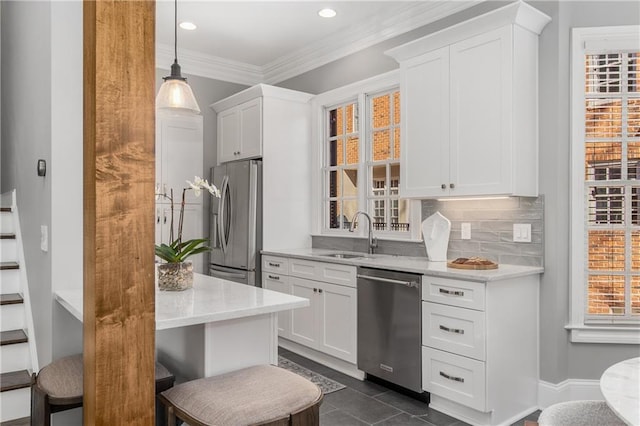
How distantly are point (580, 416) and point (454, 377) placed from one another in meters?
1.52

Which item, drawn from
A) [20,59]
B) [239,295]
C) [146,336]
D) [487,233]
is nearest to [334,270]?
[487,233]

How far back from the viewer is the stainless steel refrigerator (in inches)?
177

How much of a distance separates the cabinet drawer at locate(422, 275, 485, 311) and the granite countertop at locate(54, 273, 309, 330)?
116 centimetres

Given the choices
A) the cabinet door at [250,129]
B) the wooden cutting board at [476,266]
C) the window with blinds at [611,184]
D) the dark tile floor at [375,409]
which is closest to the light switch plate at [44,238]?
the dark tile floor at [375,409]

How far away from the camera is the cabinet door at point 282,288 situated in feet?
13.9

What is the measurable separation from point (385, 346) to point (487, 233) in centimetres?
108

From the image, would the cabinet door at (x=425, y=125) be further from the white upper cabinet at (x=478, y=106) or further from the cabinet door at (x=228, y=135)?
the cabinet door at (x=228, y=135)

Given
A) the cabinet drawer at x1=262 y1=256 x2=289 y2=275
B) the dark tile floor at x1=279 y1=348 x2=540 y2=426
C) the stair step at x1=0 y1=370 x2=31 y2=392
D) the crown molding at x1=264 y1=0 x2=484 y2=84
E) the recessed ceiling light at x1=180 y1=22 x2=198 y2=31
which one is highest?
the recessed ceiling light at x1=180 y1=22 x2=198 y2=31

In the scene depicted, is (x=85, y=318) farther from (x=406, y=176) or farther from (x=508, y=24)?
(x=508, y=24)

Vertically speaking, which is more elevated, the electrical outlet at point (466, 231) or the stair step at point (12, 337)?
the electrical outlet at point (466, 231)

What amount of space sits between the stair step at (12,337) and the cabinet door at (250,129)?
99.9 inches

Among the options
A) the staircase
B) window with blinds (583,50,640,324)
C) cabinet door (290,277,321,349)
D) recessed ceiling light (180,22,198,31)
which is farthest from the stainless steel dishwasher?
recessed ceiling light (180,22,198,31)

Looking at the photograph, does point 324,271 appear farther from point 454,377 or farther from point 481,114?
point 481,114

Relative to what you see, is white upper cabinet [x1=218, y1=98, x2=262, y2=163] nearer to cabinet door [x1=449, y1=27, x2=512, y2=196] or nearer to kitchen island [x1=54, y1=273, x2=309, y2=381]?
cabinet door [x1=449, y1=27, x2=512, y2=196]
